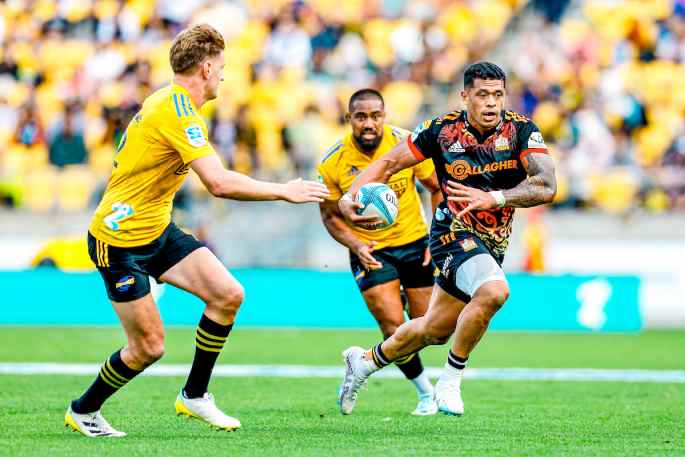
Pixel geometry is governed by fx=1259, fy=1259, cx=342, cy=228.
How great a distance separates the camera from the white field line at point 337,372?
12.0 m

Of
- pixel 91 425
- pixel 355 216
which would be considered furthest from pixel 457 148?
pixel 91 425

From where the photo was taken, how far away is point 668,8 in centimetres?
2258

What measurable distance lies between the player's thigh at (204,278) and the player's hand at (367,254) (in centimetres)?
156

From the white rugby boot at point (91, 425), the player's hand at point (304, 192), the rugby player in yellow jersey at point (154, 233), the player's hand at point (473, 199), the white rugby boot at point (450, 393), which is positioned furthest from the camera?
the white rugby boot at point (450, 393)

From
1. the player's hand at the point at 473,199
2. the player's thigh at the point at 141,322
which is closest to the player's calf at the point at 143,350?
the player's thigh at the point at 141,322

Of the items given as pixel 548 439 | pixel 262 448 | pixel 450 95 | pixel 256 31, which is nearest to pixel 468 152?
pixel 548 439

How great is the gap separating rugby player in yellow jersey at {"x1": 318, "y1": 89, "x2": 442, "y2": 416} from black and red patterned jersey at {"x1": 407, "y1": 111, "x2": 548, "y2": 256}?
40.0 inches

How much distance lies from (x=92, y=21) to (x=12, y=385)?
1308cm

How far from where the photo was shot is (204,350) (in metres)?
7.69

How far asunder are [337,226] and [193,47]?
7.93ft

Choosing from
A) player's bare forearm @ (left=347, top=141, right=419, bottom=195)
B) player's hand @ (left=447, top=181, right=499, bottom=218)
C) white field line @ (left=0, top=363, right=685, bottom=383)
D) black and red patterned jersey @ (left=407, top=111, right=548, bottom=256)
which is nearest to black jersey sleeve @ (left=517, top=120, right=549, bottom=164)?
black and red patterned jersey @ (left=407, top=111, right=548, bottom=256)

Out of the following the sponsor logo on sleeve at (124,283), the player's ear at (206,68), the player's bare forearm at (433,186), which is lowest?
the sponsor logo on sleeve at (124,283)

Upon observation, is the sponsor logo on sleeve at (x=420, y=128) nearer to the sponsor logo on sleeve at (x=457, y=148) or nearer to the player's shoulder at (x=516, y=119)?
the sponsor logo on sleeve at (x=457, y=148)

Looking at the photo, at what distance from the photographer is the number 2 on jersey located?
744 centimetres
